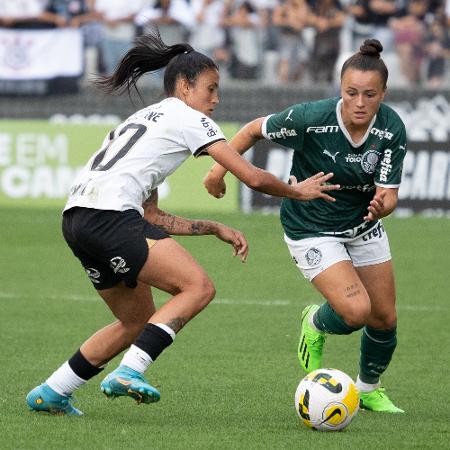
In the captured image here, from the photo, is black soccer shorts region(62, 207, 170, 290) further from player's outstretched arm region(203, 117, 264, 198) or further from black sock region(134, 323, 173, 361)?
player's outstretched arm region(203, 117, 264, 198)

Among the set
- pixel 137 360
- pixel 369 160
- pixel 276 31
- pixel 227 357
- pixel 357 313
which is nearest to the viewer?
pixel 137 360

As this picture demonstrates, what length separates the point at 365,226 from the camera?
277 inches

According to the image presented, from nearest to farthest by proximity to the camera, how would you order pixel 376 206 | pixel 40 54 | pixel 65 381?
pixel 65 381, pixel 376 206, pixel 40 54

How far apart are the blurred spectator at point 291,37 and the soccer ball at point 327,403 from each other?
509 inches

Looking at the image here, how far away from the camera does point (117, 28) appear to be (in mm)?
19406

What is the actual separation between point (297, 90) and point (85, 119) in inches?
130

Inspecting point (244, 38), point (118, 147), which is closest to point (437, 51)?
point (244, 38)

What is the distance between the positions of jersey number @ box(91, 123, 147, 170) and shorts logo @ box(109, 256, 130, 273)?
0.48 meters

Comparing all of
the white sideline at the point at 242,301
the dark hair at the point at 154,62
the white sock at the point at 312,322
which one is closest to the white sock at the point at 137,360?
the dark hair at the point at 154,62

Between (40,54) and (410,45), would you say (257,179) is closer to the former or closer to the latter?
(410,45)

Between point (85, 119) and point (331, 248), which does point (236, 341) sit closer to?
point (331, 248)

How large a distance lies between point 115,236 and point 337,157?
1500mm

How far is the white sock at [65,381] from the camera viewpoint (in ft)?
20.9

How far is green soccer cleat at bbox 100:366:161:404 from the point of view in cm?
575
